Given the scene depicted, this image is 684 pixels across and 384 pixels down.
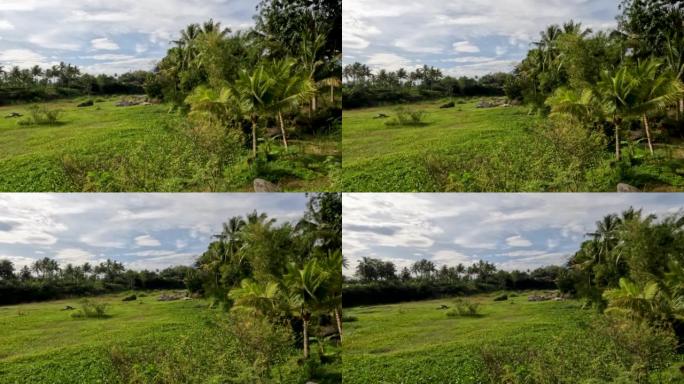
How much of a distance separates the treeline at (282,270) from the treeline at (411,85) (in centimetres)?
96

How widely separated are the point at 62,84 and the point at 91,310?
2.03 meters

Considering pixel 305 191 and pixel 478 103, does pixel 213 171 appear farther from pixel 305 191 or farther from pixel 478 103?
pixel 478 103

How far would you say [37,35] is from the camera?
598 centimetres

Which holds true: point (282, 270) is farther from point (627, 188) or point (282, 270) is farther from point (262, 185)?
point (627, 188)

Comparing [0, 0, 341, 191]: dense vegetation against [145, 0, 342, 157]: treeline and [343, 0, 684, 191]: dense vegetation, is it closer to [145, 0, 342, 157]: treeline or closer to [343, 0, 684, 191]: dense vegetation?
[145, 0, 342, 157]: treeline

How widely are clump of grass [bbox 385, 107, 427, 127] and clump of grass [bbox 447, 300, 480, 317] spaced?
1.66 m

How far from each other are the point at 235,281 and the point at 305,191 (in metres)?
1.00

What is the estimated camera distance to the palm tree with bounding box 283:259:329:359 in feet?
19.5

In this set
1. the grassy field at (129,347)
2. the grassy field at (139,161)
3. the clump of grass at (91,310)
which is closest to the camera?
the grassy field at (129,347)

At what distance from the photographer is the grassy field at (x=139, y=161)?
19.4 feet

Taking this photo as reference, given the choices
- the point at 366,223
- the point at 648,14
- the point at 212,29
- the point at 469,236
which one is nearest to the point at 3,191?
the point at 212,29

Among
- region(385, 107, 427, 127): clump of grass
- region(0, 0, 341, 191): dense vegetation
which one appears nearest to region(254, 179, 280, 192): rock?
region(0, 0, 341, 191): dense vegetation

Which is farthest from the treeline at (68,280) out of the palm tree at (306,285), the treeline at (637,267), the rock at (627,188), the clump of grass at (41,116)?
the rock at (627,188)

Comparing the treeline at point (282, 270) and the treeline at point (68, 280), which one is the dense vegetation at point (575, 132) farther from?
the treeline at point (68, 280)
